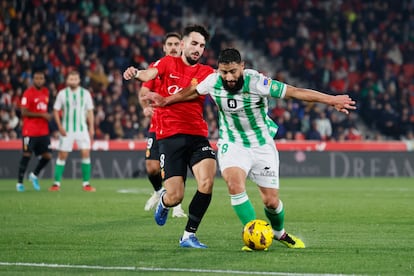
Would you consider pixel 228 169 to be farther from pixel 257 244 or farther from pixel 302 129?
pixel 302 129

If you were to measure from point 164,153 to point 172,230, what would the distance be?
1217 millimetres

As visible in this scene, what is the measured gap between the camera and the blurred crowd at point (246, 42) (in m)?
25.4

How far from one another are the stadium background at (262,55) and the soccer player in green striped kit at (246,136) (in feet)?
48.9

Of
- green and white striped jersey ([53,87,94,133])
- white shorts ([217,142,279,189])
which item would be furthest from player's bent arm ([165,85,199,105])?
green and white striped jersey ([53,87,94,133])

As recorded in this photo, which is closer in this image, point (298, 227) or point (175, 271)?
point (175, 271)

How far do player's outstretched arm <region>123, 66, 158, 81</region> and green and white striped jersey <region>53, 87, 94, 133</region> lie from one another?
9115 millimetres

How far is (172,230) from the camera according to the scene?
10.7 meters

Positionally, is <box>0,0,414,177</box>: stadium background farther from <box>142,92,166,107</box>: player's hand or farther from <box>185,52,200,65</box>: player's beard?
<box>142,92,166,107</box>: player's hand

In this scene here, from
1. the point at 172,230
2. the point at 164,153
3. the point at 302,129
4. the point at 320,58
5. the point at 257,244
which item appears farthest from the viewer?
the point at 320,58

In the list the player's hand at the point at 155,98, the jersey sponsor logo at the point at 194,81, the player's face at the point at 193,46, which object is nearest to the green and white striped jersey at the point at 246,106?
the player's hand at the point at 155,98

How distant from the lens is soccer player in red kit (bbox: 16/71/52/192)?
741 inches

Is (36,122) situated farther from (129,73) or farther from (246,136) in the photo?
(246,136)

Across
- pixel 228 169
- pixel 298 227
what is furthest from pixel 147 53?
pixel 228 169

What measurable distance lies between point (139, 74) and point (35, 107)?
388 inches
